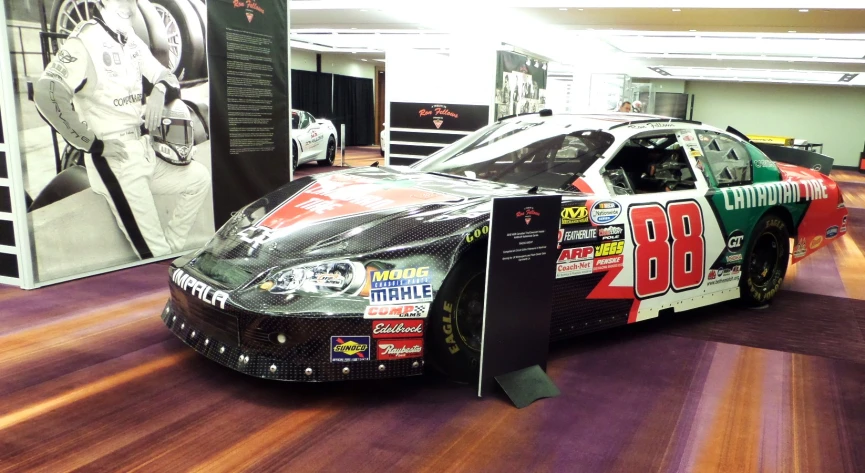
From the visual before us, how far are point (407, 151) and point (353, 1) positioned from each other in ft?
11.4

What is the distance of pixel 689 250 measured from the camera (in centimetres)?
396

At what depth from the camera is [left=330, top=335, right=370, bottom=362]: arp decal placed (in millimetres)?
2785

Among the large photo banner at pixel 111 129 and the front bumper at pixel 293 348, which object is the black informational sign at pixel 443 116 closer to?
the large photo banner at pixel 111 129

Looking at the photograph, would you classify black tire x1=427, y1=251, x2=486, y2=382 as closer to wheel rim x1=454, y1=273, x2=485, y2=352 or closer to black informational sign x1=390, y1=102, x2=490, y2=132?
wheel rim x1=454, y1=273, x2=485, y2=352

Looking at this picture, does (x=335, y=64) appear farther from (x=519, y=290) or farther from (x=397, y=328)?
(x=397, y=328)

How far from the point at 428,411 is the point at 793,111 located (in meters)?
28.2

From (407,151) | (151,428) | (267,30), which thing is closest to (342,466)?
(151,428)

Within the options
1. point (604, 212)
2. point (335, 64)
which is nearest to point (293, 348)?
point (604, 212)

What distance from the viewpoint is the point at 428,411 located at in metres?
2.91

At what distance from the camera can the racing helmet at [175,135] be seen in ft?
17.7

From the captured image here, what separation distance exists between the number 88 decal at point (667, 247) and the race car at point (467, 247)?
1cm

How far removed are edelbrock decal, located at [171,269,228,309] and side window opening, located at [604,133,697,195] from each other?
7.86 ft

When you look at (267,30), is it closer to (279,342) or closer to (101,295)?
(101,295)

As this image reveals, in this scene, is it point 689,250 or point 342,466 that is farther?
point 689,250
